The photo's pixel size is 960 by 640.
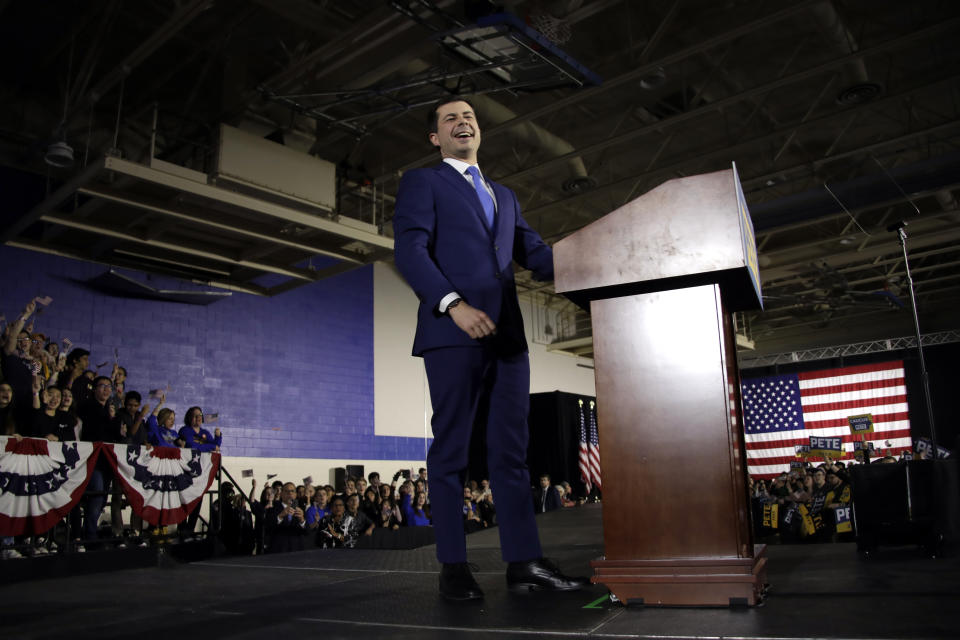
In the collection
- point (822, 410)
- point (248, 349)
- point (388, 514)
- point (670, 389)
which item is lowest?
point (388, 514)

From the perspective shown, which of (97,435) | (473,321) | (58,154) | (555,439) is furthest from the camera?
(555,439)

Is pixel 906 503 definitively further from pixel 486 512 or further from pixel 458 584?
pixel 486 512

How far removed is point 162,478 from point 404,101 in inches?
169

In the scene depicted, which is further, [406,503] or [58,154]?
[406,503]

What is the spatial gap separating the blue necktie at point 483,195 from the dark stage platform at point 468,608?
94 centimetres

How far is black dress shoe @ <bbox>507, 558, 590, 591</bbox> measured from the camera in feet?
5.19

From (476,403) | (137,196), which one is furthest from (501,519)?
(137,196)

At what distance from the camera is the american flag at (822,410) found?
15789 mm

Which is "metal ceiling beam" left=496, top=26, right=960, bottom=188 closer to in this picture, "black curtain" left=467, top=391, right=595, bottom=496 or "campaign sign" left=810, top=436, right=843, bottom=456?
"black curtain" left=467, top=391, right=595, bottom=496

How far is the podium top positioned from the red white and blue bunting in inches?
162

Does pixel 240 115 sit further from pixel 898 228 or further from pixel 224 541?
pixel 898 228

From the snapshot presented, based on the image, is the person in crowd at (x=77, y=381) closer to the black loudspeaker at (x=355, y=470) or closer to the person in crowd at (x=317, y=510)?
the person in crowd at (x=317, y=510)

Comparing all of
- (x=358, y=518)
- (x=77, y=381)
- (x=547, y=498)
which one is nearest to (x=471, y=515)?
(x=358, y=518)

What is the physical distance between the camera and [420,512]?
8.83 meters
